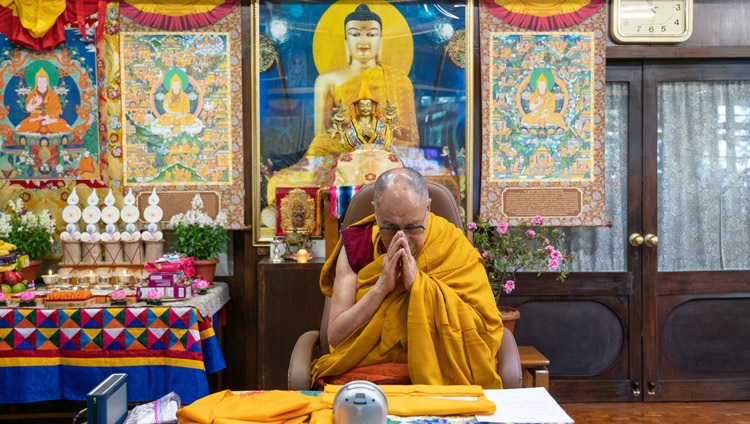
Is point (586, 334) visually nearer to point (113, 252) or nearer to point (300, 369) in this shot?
point (300, 369)

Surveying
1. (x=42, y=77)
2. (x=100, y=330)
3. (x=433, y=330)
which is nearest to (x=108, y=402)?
(x=433, y=330)

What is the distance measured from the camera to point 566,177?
3.96 metres

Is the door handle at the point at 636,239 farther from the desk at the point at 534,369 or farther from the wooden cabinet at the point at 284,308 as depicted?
the wooden cabinet at the point at 284,308

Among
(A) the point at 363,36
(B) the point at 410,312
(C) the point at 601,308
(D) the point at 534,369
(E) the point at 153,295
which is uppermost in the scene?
(A) the point at 363,36

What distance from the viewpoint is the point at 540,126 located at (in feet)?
13.0

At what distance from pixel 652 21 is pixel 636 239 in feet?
4.30

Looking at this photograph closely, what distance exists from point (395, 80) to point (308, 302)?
1437 millimetres

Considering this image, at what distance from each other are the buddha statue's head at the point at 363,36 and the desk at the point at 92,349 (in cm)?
179

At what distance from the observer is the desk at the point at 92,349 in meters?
3.13

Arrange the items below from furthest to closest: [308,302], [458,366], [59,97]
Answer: [59,97], [308,302], [458,366]

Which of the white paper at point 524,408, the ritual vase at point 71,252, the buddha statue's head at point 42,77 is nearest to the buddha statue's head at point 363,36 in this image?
the buddha statue's head at point 42,77

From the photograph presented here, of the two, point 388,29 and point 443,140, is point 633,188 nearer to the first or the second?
point 443,140

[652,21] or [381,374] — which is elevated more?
[652,21]

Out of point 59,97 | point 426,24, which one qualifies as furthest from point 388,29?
point 59,97
